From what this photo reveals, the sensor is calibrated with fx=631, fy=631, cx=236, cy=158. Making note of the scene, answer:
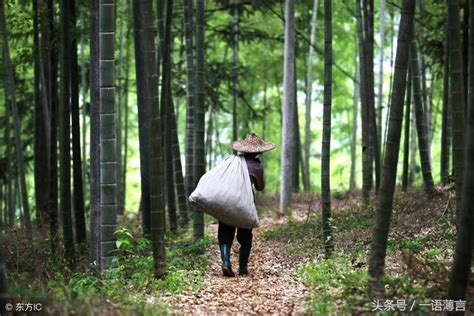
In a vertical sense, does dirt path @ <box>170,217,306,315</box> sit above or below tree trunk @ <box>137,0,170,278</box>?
below

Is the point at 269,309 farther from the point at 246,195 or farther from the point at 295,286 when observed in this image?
the point at 246,195

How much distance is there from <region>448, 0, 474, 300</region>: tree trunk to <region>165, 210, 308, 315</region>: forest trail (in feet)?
4.41

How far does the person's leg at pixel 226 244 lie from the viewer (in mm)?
7273

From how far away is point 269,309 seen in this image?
5629 millimetres

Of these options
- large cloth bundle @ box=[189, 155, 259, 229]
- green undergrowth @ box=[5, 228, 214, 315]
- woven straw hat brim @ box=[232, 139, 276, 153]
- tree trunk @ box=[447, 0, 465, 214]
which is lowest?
green undergrowth @ box=[5, 228, 214, 315]

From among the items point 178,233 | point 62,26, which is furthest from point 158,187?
point 178,233

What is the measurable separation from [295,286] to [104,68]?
10.00 feet

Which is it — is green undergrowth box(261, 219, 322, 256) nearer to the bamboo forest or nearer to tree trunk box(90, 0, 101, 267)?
the bamboo forest

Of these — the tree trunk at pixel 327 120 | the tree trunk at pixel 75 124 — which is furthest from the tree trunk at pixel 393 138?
the tree trunk at pixel 75 124

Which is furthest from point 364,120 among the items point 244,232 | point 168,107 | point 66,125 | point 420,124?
point 66,125

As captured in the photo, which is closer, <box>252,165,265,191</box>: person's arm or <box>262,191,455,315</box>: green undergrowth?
<box>262,191,455,315</box>: green undergrowth

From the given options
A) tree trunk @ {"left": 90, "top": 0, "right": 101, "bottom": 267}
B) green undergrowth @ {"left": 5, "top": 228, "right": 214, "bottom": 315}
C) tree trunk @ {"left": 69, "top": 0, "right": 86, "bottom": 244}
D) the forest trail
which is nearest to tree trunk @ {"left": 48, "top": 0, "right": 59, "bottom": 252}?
tree trunk @ {"left": 69, "top": 0, "right": 86, "bottom": 244}

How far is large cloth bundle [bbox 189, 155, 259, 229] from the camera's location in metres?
7.01

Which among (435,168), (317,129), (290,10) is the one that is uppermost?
(290,10)
